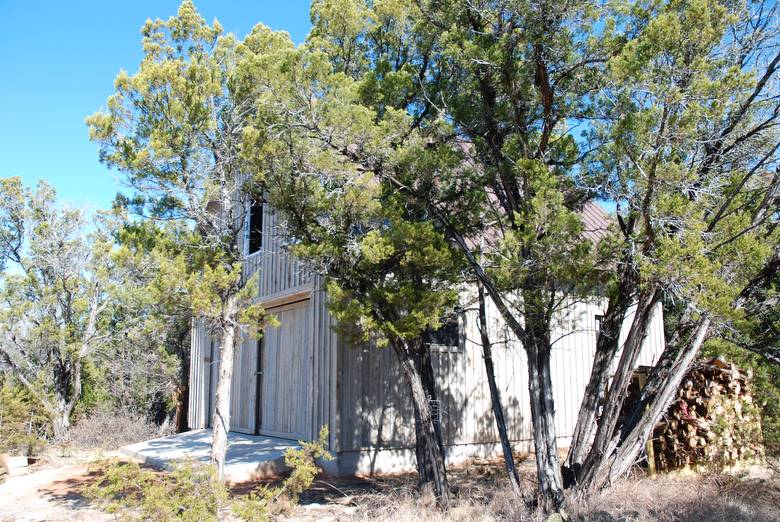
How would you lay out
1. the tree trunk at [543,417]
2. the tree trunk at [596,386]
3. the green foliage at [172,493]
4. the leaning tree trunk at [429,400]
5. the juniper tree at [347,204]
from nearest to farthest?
the green foliage at [172,493], the tree trunk at [543,417], the juniper tree at [347,204], the tree trunk at [596,386], the leaning tree trunk at [429,400]

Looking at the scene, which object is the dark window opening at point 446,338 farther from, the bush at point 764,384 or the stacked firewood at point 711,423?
the bush at point 764,384

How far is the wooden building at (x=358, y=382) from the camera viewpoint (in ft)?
30.3

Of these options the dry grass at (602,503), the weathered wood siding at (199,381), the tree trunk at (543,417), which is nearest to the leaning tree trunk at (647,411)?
the dry grass at (602,503)

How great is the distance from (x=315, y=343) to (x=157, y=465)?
3.42 m

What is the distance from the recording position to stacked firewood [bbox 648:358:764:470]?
8.15 metres

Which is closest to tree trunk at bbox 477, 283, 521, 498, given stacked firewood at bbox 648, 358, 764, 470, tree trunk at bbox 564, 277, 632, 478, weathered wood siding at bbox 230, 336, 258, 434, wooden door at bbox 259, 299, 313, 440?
tree trunk at bbox 564, 277, 632, 478

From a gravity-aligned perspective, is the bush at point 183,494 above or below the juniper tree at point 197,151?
below

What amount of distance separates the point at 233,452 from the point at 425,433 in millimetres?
4311

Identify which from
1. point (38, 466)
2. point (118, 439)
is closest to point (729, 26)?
point (38, 466)

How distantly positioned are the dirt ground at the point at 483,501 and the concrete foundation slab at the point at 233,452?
480 millimetres

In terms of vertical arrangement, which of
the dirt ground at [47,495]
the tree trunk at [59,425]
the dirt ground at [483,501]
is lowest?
the dirt ground at [47,495]

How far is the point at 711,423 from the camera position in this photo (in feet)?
27.0

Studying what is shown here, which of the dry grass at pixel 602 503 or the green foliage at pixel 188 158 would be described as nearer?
the dry grass at pixel 602 503

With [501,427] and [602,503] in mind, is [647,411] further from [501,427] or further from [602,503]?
[501,427]
